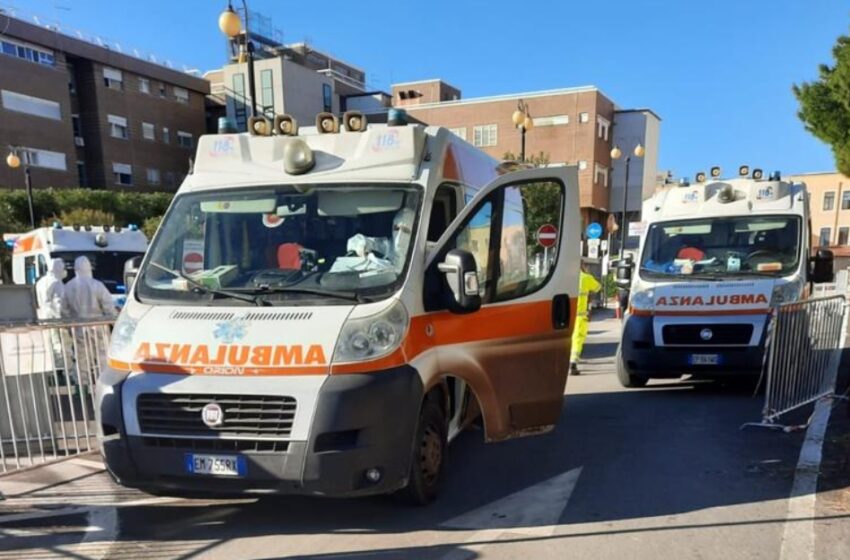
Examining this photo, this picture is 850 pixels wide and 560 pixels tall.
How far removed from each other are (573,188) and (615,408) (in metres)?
3.18

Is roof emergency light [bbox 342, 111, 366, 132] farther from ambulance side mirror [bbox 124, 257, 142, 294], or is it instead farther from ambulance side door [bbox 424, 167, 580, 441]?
ambulance side mirror [bbox 124, 257, 142, 294]

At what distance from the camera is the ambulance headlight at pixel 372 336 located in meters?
3.51

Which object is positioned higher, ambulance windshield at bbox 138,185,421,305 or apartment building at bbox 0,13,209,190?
apartment building at bbox 0,13,209,190

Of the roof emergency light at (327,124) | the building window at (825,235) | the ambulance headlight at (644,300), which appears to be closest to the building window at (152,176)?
the ambulance headlight at (644,300)

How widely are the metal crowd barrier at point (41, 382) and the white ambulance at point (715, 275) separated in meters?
6.06

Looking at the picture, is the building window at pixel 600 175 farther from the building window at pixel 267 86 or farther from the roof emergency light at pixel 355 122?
the roof emergency light at pixel 355 122

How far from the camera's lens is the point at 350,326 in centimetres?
355

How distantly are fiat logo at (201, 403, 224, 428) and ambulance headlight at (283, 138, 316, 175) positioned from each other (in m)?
1.77

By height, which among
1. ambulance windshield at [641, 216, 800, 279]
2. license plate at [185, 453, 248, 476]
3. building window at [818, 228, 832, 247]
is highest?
ambulance windshield at [641, 216, 800, 279]

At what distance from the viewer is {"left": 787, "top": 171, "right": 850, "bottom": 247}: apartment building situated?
5947 centimetres

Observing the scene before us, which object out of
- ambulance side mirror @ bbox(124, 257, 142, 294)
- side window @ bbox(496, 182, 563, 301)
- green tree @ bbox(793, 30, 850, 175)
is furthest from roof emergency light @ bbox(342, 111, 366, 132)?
green tree @ bbox(793, 30, 850, 175)

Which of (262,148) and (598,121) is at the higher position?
(598,121)

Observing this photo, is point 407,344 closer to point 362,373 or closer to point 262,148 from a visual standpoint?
→ point 362,373

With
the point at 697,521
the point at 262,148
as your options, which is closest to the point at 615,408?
the point at 697,521
